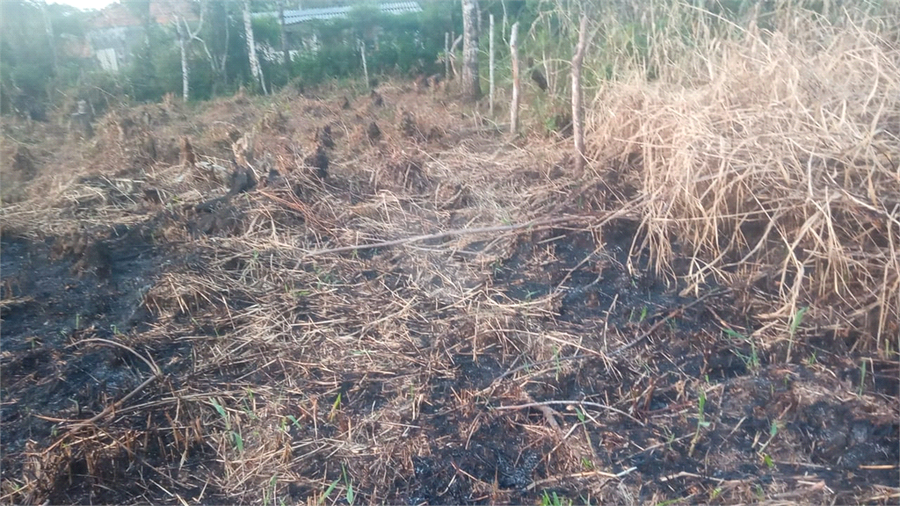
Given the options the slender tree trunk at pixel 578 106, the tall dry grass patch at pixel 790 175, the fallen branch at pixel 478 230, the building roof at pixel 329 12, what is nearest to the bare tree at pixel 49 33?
the building roof at pixel 329 12

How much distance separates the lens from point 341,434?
8.13 feet

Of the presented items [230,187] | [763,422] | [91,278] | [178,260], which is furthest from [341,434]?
[230,187]

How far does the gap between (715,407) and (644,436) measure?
0.34 metres

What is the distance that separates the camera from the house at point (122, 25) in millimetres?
11375

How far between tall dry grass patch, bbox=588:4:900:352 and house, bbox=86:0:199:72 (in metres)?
10.1

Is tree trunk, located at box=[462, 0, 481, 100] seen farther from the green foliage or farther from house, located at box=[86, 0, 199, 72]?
the green foliage

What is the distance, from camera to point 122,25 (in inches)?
469

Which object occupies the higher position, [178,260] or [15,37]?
[15,37]

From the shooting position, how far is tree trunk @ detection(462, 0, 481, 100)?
8031 millimetres

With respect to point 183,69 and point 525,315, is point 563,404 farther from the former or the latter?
point 183,69

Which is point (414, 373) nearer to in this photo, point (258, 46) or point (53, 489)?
point (53, 489)

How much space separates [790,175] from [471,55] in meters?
5.48

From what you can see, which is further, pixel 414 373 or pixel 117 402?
pixel 414 373

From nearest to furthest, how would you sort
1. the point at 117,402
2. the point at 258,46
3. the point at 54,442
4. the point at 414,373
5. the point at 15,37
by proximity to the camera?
the point at 54,442, the point at 117,402, the point at 414,373, the point at 15,37, the point at 258,46
